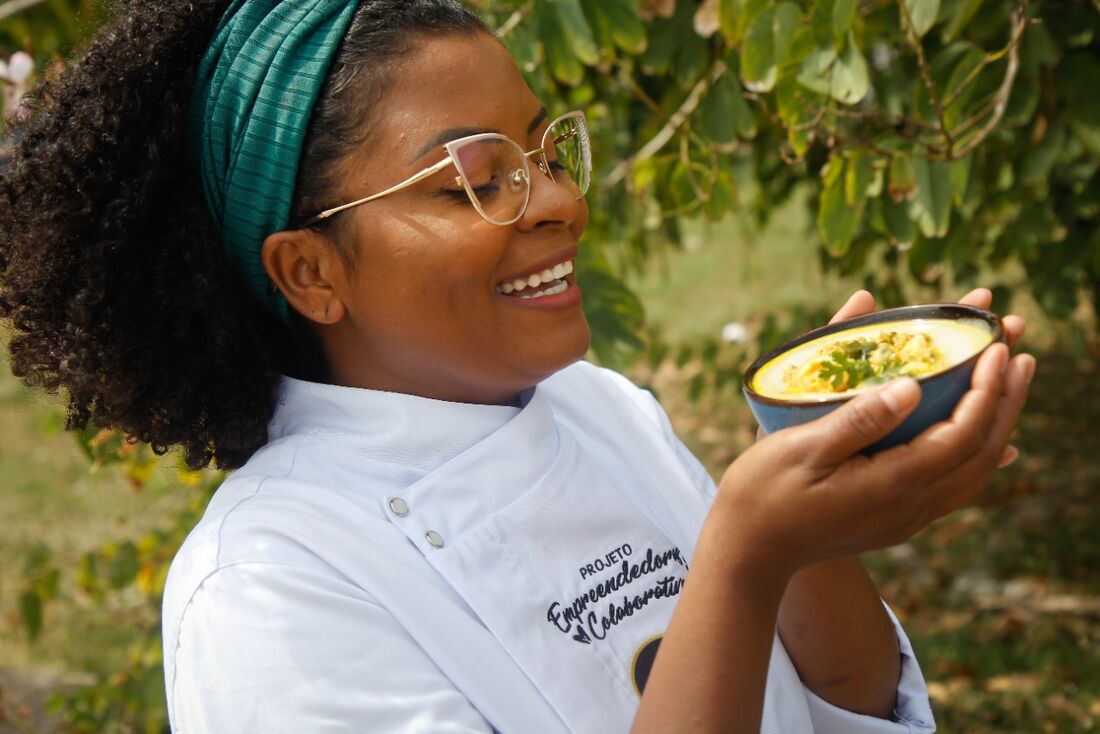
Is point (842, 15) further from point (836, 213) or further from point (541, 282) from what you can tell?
point (541, 282)

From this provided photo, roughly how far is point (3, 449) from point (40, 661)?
262 cm

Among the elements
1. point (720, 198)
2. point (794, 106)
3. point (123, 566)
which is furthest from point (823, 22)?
point (123, 566)

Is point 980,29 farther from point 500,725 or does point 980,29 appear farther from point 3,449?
point 3,449

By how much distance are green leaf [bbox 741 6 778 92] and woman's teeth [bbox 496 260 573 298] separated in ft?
2.75

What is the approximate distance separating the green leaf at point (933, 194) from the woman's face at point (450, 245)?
1.00 m

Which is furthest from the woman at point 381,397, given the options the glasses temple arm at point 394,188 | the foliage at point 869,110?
the foliage at point 869,110

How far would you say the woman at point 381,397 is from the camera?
1.21m

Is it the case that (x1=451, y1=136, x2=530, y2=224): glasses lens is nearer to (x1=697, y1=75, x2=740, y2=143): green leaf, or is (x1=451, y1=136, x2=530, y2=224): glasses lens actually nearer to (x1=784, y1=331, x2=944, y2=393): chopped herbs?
(x1=784, y1=331, x2=944, y2=393): chopped herbs

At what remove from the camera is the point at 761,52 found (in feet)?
7.02

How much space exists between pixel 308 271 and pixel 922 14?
1.21 m

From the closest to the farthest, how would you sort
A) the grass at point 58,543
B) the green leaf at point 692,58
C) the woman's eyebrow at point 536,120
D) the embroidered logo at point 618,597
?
the embroidered logo at point 618,597 < the woman's eyebrow at point 536,120 < the green leaf at point 692,58 < the grass at point 58,543

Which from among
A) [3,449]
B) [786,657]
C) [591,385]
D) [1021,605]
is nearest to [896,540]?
[786,657]

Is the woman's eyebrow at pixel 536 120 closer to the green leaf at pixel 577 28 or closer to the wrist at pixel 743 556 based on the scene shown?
the wrist at pixel 743 556

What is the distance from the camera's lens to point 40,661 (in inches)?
180
